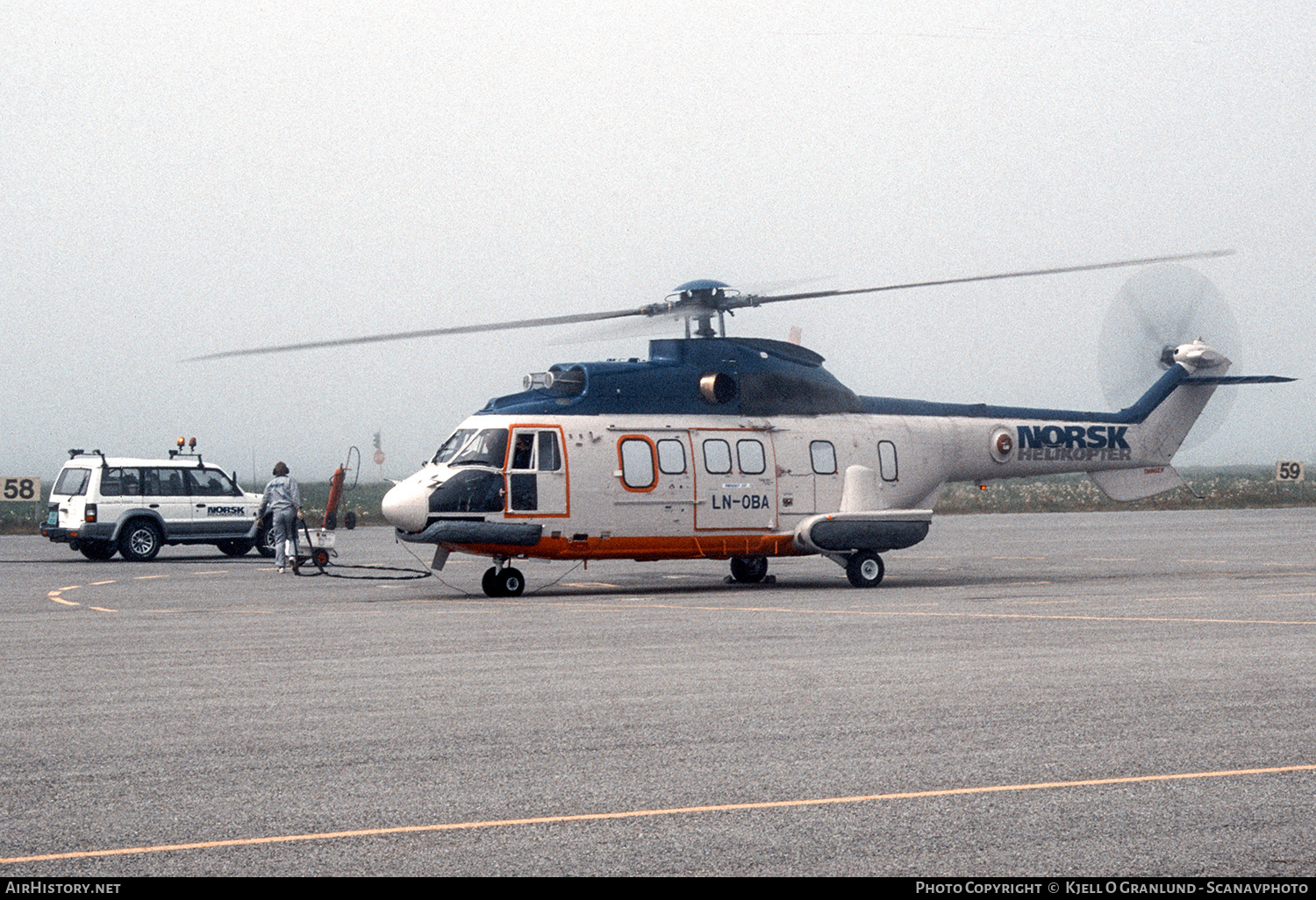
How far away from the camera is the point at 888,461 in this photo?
2245 cm

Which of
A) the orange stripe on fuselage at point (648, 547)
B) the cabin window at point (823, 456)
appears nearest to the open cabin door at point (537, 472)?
the orange stripe on fuselage at point (648, 547)

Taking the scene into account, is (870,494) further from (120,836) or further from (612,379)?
(120,836)

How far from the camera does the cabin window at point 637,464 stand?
20.3 meters

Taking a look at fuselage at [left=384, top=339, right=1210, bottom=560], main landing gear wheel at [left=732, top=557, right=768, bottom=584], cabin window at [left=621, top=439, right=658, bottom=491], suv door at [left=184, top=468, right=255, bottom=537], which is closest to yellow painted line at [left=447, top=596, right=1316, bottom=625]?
fuselage at [left=384, top=339, right=1210, bottom=560]

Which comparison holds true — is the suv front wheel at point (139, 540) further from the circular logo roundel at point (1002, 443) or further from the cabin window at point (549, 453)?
the circular logo roundel at point (1002, 443)

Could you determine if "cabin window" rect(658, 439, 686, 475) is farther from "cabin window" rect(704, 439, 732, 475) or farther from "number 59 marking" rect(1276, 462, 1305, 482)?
"number 59 marking" rect(1276, 462, 1305, 482)

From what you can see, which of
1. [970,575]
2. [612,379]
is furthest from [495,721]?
[970,575]

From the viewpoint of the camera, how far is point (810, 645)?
1288cm

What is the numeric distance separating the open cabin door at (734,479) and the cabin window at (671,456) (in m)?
0.23

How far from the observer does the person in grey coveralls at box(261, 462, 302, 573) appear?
2409cm

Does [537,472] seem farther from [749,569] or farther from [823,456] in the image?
[823,456]

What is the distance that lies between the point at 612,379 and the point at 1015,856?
50.1 ft

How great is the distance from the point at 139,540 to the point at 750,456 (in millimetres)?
14187

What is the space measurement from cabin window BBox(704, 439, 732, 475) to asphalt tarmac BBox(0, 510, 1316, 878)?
12.0ft
